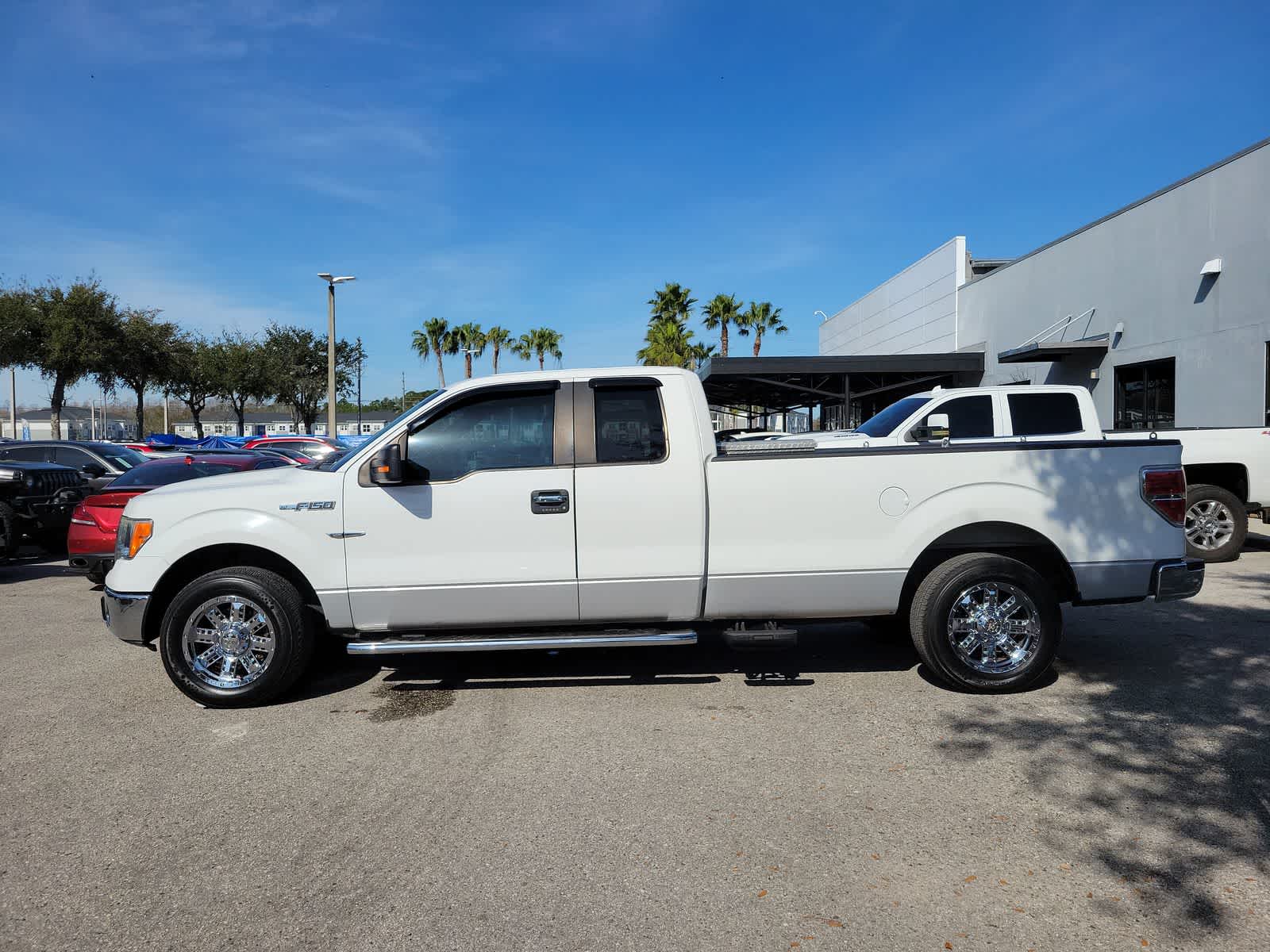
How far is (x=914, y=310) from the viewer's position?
102 ft

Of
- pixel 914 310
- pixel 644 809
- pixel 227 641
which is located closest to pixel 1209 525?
pixel 644 809

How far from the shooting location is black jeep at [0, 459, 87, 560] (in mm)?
10602

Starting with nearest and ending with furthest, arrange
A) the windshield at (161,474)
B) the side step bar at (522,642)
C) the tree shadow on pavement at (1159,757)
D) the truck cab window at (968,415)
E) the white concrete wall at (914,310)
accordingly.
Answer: the tree shadow on pavement at (1159,757)
the side step bar at (522,642)
the windshield at (161,474)
the truck cab window at (968,415)
the white concrete wall at (914,310)

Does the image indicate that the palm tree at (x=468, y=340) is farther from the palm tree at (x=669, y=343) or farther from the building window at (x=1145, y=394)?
the building window at (x=1145, y=394)

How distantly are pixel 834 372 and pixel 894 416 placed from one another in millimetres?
13086

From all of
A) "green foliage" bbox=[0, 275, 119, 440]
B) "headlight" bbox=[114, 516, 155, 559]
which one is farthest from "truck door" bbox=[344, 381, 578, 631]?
"green foliage" bbox=[0, 275, 119, 440]

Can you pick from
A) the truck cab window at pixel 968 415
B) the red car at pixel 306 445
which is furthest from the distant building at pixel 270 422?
the truck cab window at pixel 968 415

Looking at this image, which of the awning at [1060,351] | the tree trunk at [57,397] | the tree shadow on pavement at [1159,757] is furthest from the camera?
A: the tree trunk at [57,397]

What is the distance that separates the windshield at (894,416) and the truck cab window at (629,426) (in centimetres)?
534

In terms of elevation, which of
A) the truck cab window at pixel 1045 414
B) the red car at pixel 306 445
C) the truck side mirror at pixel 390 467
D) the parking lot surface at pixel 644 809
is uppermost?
the red car at pixel 306 445

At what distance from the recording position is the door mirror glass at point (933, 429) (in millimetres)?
7480

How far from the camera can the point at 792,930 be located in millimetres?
2852

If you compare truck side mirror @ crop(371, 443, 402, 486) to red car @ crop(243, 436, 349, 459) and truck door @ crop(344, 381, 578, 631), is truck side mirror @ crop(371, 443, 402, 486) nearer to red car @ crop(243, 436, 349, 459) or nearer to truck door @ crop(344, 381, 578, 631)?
truck door @ crop(344, 381, 578, 631)

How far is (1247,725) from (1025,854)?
7.42ft
